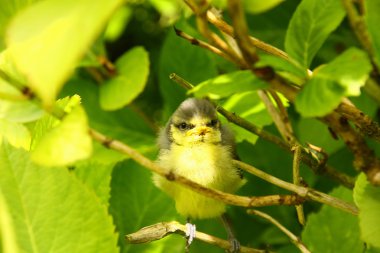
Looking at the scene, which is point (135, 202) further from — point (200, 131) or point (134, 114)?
point (200, 131)

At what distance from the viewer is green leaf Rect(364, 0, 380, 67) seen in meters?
0.66

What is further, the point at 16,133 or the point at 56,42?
the point at 16,133

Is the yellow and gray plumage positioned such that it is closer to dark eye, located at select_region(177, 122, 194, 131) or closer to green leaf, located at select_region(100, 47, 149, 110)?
dark eye, located at select_region(177, 122, 194, 131)

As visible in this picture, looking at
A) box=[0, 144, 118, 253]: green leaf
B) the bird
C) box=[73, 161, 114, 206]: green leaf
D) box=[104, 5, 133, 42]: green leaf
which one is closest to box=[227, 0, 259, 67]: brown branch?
box=[0, 144, 118, 253]: green leaf

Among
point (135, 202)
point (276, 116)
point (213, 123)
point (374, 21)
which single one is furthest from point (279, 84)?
point (213, 123)

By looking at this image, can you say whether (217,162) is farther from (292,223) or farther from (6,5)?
(6,5)

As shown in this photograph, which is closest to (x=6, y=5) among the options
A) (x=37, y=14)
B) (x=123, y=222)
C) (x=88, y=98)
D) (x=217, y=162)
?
(x=37, y=14)

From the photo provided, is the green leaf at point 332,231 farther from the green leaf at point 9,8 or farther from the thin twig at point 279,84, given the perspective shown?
the green leaf at point 9,8

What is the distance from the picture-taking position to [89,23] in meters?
0.43

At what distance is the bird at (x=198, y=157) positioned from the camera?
124 cm

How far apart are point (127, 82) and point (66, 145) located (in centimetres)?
21

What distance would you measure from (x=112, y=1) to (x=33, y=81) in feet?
0.27

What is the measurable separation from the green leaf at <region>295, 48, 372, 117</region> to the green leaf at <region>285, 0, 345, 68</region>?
6 centimetres

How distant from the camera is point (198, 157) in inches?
56.1
